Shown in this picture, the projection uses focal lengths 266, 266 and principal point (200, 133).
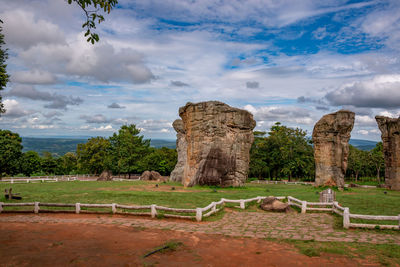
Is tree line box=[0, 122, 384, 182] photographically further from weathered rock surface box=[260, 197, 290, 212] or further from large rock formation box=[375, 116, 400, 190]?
weathered rock surface box=[260, 197, 290, 212]

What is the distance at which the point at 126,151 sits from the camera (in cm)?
5622

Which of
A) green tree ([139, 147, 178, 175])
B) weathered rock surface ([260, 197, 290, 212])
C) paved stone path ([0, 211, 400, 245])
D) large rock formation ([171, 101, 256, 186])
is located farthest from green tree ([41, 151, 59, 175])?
weathered rock surface ([260, 197, 290, 212])

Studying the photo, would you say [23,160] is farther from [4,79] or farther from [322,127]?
[322,127]

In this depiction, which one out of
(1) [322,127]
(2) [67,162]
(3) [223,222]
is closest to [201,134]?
(1) [322,127]

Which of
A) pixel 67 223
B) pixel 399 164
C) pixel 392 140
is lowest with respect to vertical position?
pixel 67 223

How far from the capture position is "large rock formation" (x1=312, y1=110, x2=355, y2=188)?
30062 mm

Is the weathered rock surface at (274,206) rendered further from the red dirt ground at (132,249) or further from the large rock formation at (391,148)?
the large rock formation at (391,148)

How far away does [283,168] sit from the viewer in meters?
48.9

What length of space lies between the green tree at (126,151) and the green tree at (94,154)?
4.96 ft

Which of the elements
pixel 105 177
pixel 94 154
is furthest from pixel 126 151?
pixel 105 177

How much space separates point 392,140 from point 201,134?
2161 centimetres

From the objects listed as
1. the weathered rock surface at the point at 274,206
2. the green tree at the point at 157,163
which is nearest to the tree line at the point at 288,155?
the green tree at the point at 157,163

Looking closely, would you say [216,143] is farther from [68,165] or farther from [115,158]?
[68,165]

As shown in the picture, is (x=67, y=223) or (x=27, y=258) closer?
(x=27, y=258)
